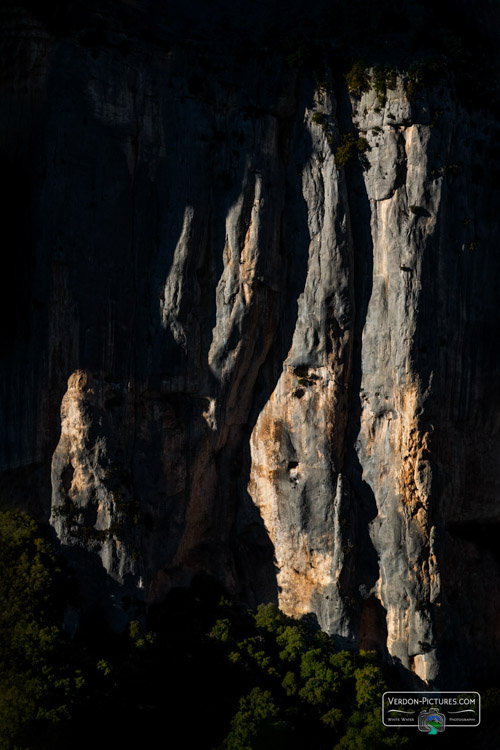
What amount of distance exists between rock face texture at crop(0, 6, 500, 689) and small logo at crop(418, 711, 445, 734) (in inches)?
56.9

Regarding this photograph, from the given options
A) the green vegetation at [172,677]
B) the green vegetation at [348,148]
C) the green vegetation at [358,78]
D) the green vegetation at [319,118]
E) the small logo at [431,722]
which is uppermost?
the green vegetation at [358,78]

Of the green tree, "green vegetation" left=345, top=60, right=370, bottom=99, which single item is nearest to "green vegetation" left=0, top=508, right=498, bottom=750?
the green tree

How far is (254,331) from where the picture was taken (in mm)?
34094

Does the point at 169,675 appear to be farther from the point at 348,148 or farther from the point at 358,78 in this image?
the point at 358,78

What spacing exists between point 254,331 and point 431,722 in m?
14.2

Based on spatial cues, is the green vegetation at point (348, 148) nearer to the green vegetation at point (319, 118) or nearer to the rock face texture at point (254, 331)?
the rock face texture at point (254, 331)

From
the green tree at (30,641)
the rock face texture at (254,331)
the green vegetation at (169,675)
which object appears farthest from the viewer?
the rock face texture at (254,331)

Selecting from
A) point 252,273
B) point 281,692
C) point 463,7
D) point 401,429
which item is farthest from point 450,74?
point 281,692

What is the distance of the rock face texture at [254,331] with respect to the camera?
105ft

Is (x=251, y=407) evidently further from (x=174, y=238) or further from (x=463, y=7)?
(x=463, y=7)

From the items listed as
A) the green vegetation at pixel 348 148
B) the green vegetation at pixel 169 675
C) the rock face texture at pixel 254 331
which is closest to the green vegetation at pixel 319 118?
the rock face texture at pixel 254 331

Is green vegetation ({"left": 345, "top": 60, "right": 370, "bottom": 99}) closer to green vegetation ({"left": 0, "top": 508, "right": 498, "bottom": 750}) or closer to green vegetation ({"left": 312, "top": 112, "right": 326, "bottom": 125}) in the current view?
green vegetation ({"left": 312, "top": 112, "right": 326, "bottom": 125})

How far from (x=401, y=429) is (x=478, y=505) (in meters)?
4.54

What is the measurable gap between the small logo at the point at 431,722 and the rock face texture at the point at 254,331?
1.45m
